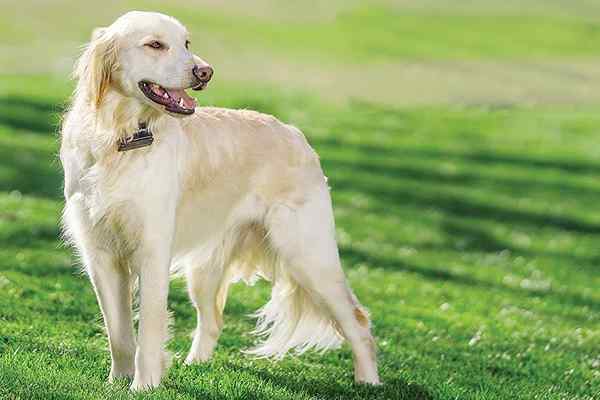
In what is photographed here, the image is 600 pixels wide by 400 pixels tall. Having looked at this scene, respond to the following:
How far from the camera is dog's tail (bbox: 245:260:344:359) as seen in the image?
647 cm

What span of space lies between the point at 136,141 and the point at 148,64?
38 centimetres

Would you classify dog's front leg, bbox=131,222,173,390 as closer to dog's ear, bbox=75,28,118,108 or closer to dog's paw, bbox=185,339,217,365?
dog's ear, bbox=75,28,118,108

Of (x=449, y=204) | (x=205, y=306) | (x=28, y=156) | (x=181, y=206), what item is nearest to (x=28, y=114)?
(x=28, y=156)

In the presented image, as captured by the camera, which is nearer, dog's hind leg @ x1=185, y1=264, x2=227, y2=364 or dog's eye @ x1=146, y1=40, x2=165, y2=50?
dog's eye @ x1=146, y1=40, x2=165, y2=50

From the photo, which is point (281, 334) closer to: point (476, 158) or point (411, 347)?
point (411, 347)

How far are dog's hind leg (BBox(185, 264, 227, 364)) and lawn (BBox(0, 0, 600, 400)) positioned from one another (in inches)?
4.2

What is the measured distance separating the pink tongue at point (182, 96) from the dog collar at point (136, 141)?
27 cm

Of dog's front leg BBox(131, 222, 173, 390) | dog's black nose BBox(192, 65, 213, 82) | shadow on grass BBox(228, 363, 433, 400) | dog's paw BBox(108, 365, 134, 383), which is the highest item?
dog's black nose BBox(192, 65, 213, 82)

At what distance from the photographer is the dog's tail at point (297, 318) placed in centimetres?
647

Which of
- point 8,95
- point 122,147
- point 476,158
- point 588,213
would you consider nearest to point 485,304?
point 122,147

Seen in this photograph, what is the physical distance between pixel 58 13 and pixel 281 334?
26.9 metres

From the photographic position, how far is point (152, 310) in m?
5.71

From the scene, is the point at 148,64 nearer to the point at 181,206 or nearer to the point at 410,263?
the point at 181,206

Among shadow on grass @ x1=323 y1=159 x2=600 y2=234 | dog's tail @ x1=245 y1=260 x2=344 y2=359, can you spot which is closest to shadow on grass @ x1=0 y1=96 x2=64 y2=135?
shadow on grass @ x1=323 y1=159 x2=600 y2=234
